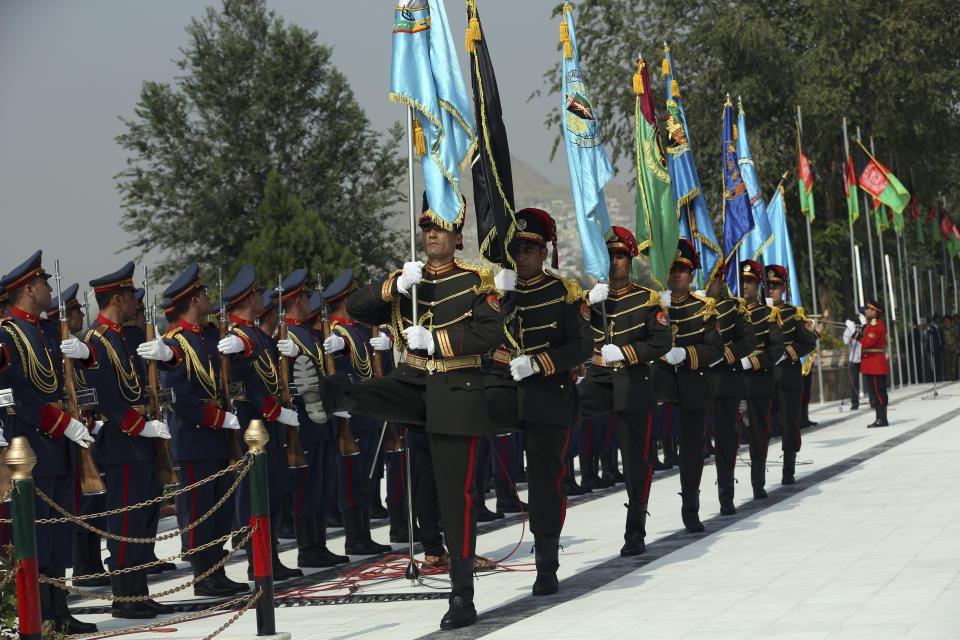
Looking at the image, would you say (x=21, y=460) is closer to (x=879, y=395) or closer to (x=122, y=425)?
(x=122, y=425)

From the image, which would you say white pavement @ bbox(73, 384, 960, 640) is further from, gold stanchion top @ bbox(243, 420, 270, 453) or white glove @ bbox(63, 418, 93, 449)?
white glove @ bbox(63, 418, 93, 449)

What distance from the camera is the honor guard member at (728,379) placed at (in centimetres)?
1129

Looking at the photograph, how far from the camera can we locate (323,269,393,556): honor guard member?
10.5 meters

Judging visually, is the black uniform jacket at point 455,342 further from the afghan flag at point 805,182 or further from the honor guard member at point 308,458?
the afghan flag at point 805,182

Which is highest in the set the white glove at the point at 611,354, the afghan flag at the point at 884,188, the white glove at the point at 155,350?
the afghan flag at the point at 884,188

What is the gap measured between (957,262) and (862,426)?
34.4 meters

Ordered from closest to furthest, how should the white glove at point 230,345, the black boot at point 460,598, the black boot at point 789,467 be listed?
the black boot at point 460,598 → the white glove at point 230,345 → the black boot at point 789,467

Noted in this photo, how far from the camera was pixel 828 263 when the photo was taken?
36812 mm

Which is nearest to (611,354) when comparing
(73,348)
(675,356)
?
(675,356)

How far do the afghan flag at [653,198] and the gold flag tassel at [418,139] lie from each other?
3324mm

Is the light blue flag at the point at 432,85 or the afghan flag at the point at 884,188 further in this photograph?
the afghan flag at the point at 884,188

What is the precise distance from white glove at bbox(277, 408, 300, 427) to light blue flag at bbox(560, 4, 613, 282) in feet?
8.06

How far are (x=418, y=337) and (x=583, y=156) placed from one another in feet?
12.9

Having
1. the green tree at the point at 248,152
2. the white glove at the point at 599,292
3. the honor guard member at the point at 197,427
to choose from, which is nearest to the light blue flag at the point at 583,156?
the white glove at the point at 599,292
